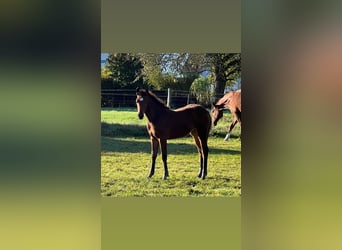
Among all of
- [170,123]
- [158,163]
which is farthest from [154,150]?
[170,123]

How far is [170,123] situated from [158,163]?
0.60 m

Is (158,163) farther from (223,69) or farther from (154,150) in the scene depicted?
(223,69)

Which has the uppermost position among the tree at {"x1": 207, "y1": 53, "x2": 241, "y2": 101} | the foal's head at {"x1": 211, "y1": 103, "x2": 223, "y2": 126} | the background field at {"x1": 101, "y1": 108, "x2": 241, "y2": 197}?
the tree at {"x1": 207, "y1": 53, "x2": 241, "y2": 101}

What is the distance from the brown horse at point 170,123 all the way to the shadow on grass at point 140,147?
3.1 inches

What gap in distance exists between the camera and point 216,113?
5.71m

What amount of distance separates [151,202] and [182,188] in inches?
20.8

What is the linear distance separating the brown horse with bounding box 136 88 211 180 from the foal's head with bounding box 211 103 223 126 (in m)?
0.07

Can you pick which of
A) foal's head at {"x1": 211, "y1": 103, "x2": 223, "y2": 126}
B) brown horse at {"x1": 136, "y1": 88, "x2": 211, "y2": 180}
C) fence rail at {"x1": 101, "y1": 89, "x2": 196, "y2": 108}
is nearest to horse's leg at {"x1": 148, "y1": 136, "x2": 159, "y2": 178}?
brown horse at {"x1": 136, "y1": 88, "x2": 211, "y2": 180}

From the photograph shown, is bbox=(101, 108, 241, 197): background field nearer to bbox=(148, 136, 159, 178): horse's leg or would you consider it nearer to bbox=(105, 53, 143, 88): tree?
bbox=(148, 136, 159, 178): horse's leg

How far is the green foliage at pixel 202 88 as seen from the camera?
5.64 m

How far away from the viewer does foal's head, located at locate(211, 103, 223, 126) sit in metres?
5.67
